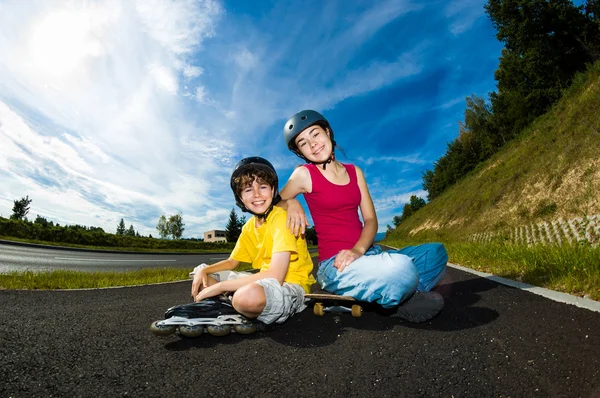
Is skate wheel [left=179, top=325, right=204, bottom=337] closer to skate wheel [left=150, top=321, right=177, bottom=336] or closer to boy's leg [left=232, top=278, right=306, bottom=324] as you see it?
skate wheel [left=150, top=321, right=177, bottom=336]

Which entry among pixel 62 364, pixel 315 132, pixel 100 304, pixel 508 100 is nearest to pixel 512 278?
pixel 315 132

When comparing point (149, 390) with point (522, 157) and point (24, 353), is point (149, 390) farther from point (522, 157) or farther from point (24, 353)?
point (522, 157)

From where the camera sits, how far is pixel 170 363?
2.02 m

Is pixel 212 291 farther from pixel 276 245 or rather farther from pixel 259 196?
pixel 259 196

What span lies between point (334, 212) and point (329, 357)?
1.30 m

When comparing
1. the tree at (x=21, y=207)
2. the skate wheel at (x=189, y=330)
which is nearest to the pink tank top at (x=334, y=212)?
the skate wheel at (x=189, y=330)

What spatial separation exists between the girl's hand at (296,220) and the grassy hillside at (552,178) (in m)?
11.4

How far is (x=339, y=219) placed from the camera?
293 cm

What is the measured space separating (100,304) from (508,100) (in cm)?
4524

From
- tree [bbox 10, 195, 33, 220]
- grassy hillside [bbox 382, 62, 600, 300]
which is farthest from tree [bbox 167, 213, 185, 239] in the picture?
grassy hillside [bbox 382, 62, 600, 300]

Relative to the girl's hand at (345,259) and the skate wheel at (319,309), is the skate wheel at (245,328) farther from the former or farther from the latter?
the girl's hand at (345,259)

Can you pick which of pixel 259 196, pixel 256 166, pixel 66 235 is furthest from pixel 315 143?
pixel 66 235

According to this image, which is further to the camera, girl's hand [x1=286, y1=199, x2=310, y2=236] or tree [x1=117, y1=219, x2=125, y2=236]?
tree [x1=117, y1=219, x2=125, y2=236]

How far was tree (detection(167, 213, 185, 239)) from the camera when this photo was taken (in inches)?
3246
